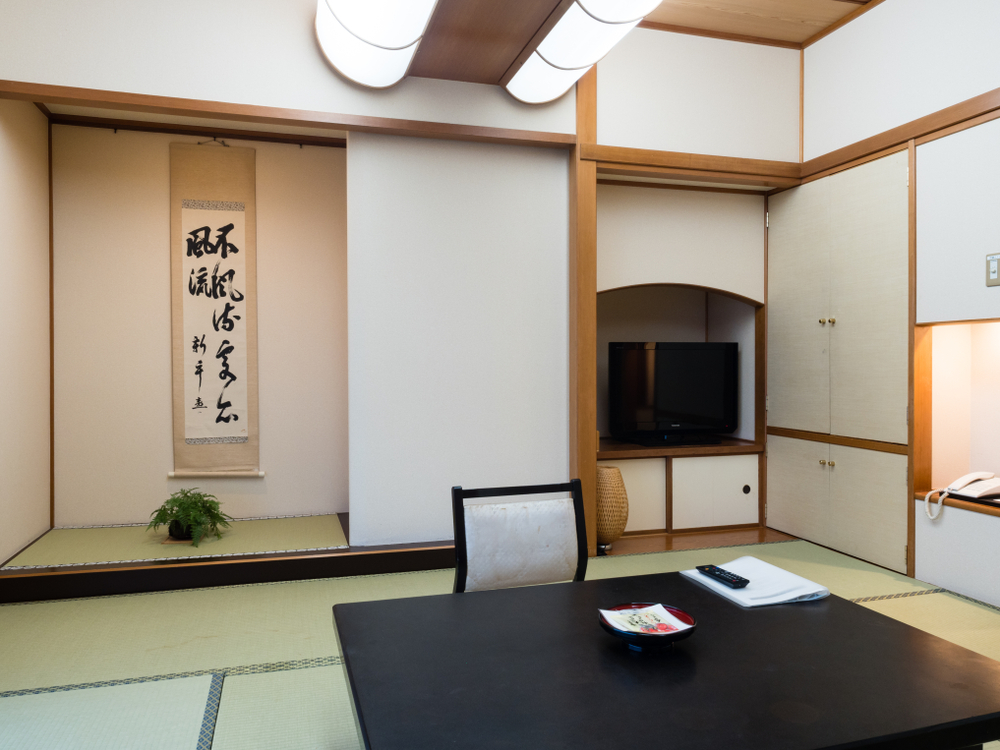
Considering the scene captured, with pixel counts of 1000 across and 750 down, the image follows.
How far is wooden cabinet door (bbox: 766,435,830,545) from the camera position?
14.1 ft

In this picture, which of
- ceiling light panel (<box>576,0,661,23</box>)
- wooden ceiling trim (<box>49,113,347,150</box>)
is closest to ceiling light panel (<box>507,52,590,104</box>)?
ceiling light panel (<box>576,0,661,23</box>)

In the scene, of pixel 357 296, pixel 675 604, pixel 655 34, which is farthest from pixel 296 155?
pixel 675 604

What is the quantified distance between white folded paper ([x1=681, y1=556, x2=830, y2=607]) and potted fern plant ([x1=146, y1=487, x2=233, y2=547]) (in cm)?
308

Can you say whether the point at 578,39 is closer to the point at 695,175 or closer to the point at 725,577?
the point at 695,175

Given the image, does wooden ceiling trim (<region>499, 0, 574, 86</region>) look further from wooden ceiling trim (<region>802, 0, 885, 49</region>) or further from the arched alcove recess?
wooden ceiling trim (<region>802, 0, 885, 49</region>)

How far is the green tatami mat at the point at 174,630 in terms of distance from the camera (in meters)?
2.60

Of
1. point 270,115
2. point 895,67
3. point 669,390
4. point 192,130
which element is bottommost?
point 669,390

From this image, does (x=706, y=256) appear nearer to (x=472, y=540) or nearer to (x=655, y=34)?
(x=655, y=34)

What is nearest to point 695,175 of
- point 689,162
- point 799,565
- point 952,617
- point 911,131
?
point 689,162

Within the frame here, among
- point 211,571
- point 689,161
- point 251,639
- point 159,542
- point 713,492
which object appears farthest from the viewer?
point 713,492

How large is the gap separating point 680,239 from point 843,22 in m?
1.57

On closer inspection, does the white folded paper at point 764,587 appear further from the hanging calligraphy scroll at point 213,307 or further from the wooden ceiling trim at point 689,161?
the hanging calligraphy scroll at point 213,307

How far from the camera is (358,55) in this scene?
137 inches

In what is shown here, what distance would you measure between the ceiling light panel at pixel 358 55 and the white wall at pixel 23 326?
1.72 metres
